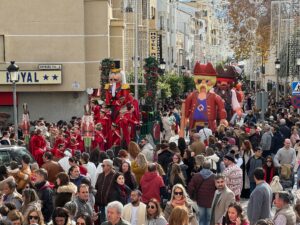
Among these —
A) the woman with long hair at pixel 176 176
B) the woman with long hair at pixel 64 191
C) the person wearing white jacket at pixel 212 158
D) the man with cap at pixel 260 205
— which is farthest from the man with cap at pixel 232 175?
the woman with long hair at pixel 64 191

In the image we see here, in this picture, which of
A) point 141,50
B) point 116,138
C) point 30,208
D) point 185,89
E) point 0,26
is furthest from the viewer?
point 185,89

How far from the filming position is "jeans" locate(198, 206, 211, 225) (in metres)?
16.6

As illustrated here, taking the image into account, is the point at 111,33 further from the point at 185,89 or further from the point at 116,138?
the point at 185,89

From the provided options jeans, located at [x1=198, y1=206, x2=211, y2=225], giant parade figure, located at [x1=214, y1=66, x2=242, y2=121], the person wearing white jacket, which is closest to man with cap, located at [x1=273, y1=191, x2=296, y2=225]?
jeans, located at [x1=198, y1=206, x2=211, y2=225]

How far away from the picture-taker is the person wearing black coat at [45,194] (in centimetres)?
1462

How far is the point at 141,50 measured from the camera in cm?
5378

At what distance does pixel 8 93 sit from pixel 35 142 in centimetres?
1727

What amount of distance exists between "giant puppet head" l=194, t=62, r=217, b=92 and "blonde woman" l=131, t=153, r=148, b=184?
10.6 m

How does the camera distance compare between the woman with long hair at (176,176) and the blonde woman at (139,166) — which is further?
the blonde woman at (139,166)

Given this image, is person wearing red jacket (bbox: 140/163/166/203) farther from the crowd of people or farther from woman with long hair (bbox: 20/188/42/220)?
woman with long hair (bbox: 20/188/42/220)

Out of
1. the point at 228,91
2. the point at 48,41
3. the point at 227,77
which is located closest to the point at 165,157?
the point at 228,91

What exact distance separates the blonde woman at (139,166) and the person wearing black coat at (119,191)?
5.53 feet

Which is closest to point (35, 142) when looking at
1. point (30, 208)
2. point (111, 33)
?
point (30, 208)

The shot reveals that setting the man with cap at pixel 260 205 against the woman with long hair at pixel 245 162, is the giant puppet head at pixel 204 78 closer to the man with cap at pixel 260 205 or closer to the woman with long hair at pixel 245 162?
the woman with long hair at pixel 245 162
